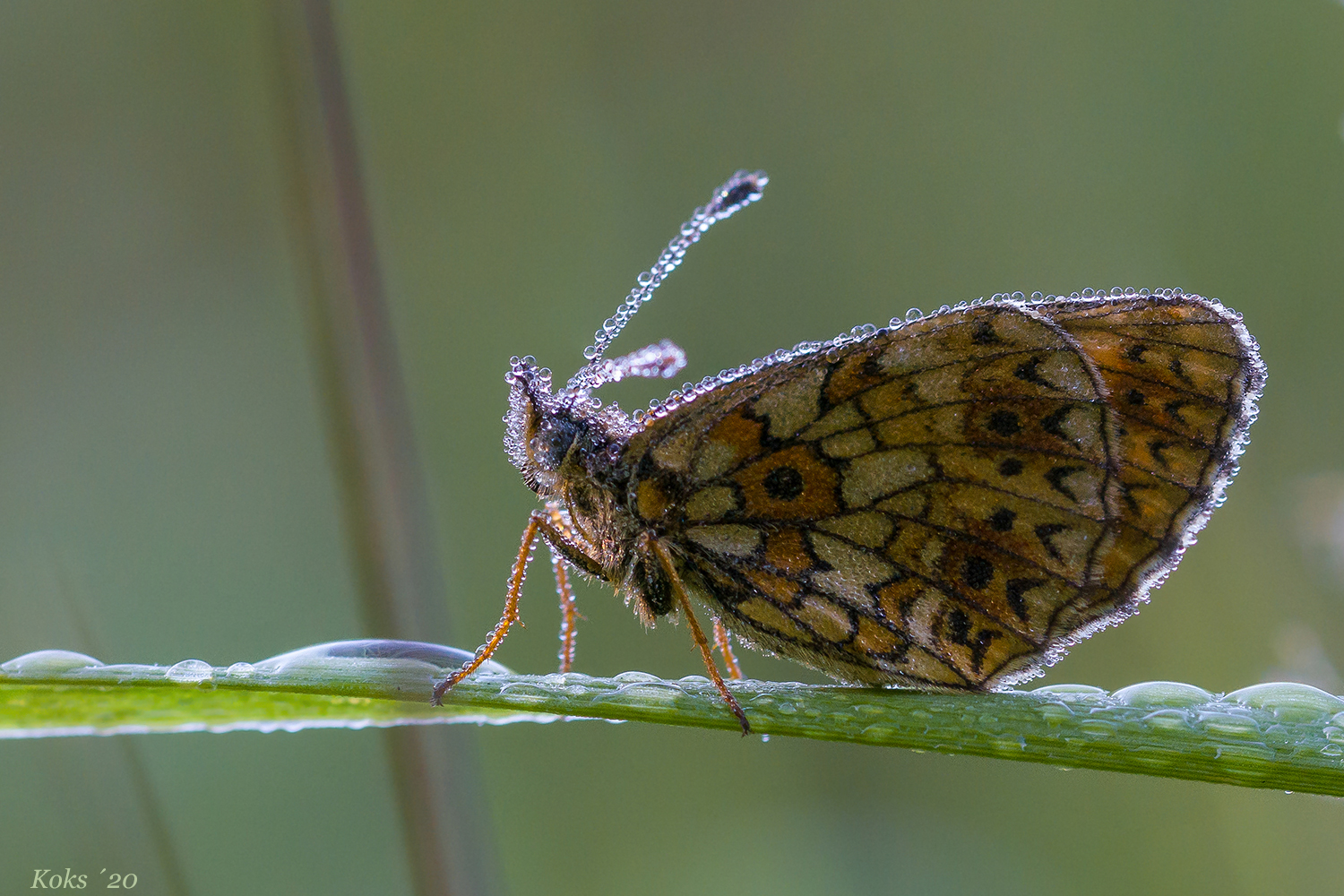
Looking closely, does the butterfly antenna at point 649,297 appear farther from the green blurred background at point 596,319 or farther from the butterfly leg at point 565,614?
the green blurred background at point 596,319

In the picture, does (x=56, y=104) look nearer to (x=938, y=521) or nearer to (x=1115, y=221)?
(x=938, y=521)

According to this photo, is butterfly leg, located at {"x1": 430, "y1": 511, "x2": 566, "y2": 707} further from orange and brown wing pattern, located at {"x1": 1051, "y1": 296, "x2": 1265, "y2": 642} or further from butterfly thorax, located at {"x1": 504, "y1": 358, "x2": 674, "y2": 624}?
orange and brown wing pattern, located at {"x1": 1051, "y1": 296, "x2": 1265, "y2": 642}

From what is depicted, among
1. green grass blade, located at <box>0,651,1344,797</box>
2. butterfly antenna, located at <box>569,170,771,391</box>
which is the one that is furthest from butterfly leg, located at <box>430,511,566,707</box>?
green grass blade, located at <box>0,651,1344,797</box>

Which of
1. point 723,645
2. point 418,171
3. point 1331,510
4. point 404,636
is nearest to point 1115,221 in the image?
point 1331,510

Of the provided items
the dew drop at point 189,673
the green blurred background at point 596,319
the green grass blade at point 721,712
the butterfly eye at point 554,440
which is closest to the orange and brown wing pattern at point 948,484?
the butterfly eye at point 554,440

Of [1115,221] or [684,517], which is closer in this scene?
[684,517]

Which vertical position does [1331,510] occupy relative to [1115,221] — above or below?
below
